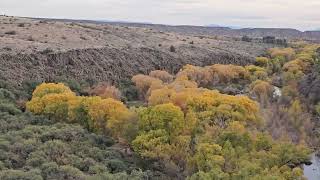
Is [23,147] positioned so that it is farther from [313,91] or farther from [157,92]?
[313,91]

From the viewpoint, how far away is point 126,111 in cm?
5022

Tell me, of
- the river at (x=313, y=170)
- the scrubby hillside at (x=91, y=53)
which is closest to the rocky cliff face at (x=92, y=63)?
the scrubby hillside at (x=91, y=53)

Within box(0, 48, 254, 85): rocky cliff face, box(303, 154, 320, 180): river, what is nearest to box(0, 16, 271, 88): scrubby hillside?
box(0, 48, 254, 85): rocky cliff face

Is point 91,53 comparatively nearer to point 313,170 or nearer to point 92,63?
point 92,63

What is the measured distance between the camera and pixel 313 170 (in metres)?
53.5

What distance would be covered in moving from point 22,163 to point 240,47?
106076mm

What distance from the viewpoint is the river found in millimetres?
51875

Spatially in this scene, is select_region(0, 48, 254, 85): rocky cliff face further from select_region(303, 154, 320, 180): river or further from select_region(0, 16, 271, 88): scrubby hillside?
select_region(303, 154, 320, 180): river

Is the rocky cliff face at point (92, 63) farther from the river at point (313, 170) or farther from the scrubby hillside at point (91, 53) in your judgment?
the river at point (313, 170)

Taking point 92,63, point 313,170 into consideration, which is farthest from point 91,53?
point 313,170

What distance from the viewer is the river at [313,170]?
5188 cm

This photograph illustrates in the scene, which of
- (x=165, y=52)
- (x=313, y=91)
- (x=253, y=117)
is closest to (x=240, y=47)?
(x=165, y=52)

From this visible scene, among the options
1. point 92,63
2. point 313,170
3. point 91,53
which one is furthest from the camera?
point 91,53

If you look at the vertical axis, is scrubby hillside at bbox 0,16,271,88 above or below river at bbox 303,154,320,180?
above
